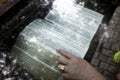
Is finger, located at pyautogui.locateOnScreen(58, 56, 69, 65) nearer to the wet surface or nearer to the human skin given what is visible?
the human skin

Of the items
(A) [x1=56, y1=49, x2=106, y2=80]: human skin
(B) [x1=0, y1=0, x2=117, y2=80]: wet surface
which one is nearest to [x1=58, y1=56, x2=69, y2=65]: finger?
(A) [x1=56, y1=49, x2=106, y2=80]: human skin

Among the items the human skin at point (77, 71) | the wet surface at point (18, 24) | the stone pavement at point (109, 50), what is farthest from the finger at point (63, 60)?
the stone pavement at point (109, 50)

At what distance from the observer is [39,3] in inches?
181

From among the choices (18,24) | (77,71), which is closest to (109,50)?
(77,71)

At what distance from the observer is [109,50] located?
4.49 metres

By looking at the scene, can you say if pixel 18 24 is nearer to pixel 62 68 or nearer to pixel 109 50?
pixel 62 68

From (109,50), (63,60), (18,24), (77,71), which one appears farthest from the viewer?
(109,50)

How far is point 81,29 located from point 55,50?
74 centimetres

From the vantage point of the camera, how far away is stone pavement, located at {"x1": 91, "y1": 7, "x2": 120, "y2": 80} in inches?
168

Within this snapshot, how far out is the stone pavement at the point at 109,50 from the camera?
168 inches

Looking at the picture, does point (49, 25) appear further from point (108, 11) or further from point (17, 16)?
point (108, 11)

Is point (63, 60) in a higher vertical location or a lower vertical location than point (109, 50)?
higher

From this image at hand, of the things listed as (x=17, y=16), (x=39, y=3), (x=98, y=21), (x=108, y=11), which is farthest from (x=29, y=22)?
(x=108, y=11)

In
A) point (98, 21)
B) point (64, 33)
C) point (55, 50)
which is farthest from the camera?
point (98, 21)
